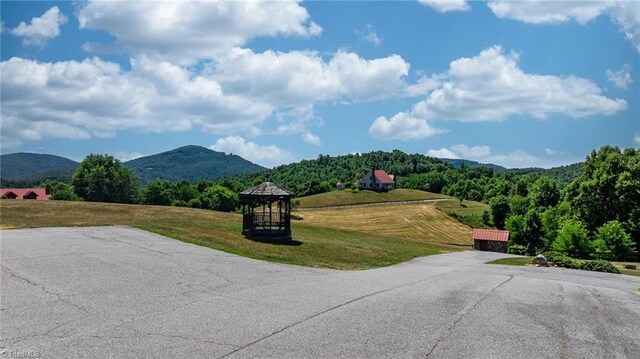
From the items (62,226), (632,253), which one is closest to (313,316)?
(62,226)

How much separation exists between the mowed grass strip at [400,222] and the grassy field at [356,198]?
10.2m

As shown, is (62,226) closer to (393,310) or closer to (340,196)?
(393,310)

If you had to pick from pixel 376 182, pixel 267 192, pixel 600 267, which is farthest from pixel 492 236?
pixel 376 182

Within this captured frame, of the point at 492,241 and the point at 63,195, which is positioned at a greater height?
the point at 63,195

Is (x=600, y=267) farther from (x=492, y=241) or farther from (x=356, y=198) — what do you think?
(x=356, y=198)

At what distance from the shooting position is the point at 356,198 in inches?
4801

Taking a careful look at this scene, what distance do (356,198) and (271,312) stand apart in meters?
109

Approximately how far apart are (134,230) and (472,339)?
A: 24.2m

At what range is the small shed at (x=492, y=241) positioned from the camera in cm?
6050

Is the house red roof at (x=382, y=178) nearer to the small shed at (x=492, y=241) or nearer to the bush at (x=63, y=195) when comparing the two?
the bush at (x=63, y=195)

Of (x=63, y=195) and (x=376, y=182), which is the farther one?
(x=376, y=182)

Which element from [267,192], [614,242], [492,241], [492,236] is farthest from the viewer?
[492,236]

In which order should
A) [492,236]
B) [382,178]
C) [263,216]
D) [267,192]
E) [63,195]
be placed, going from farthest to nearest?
[382,178]
[63,195]
[492,236]
[263,216]
[267,192]

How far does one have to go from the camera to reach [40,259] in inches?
744
